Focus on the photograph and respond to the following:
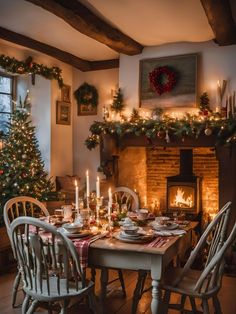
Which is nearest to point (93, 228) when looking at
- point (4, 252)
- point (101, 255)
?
point (101, 255)

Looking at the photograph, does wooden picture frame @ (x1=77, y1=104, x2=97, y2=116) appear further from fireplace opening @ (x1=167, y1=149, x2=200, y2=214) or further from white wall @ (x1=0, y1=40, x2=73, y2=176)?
fireplace opening @ (x1=167, y1=149, x2=200, y2=214)

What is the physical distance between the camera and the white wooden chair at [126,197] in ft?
12.5

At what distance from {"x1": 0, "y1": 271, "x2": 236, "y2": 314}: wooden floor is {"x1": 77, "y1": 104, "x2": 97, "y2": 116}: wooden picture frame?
9.70 feet

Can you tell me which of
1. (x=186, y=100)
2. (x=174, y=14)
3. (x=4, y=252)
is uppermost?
(x=174, y=14)

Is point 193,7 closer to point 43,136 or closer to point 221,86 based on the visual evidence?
point 221,86

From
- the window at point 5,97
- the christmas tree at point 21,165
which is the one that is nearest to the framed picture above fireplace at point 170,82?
the christmas tree at point 21,165

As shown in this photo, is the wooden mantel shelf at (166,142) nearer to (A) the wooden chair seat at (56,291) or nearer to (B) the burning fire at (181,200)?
(B) the burning fire at (181,200)

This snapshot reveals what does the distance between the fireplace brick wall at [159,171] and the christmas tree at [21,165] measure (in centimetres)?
119

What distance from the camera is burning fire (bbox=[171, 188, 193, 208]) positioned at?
5.25 meters

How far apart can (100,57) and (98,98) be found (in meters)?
0.66

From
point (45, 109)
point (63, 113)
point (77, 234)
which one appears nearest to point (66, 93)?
point (63, 113)

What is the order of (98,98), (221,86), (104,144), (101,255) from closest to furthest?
1. (101,255)
2. (221,86)
3. (104,144)
4. (98,98)

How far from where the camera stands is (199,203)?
5273 mm

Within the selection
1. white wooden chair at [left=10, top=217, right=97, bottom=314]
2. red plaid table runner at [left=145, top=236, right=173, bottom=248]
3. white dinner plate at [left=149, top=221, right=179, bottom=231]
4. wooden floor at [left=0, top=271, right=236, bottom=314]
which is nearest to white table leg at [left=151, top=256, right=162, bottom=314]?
red plaid table runner at [left=145, top=236, right=173, bottom=248]
